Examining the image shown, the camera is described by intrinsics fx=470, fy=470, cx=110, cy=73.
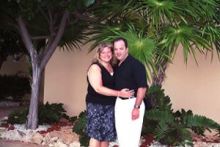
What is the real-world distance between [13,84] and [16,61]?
1722 mm

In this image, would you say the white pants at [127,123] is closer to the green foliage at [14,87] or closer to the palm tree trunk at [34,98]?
the palm tree trunk at [34,98]

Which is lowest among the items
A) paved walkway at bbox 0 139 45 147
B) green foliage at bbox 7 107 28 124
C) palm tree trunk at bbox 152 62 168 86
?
paved walkway at bbox 0 139 45 147

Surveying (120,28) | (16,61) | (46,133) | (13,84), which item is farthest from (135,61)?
(16,61)

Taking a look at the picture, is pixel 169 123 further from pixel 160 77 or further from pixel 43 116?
pixel 43 116

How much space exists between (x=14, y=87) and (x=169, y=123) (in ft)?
25.2

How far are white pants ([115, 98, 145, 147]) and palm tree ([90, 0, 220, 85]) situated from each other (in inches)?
62.5

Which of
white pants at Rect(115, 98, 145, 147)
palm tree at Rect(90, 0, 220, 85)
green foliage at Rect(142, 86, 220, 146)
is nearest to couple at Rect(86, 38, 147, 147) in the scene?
white pants at Rect(115, 98, 145, 147)

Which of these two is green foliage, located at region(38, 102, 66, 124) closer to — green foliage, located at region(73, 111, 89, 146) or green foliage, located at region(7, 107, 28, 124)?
green foliage, located at region(7, 107, 28, 124)

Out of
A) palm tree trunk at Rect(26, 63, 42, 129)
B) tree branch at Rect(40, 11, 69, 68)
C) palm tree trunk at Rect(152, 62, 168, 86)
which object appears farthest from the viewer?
palm tree trunk at Rect(26, 63, 42, 129)

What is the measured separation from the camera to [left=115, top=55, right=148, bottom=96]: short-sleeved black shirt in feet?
16.6

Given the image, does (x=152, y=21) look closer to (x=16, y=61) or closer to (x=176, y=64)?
(x=176, y=64)

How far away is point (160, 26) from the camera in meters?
7.27

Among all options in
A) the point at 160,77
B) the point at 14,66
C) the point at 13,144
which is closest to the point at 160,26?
the point at 160,77

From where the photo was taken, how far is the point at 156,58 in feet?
23.6
